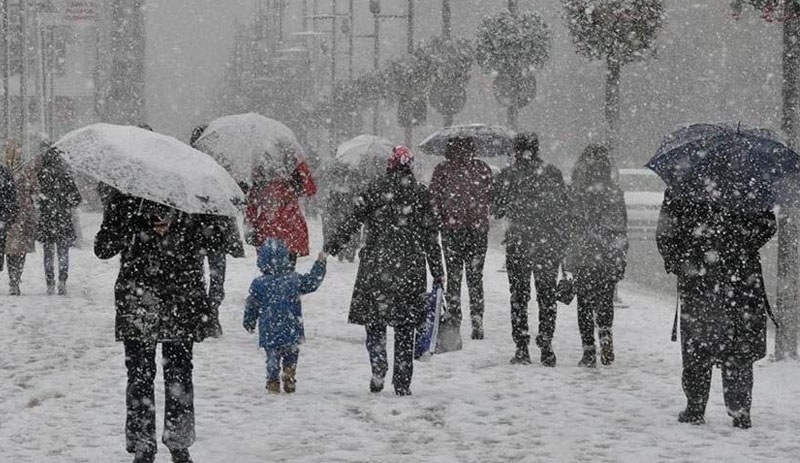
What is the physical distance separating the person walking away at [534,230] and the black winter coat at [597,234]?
10 cm

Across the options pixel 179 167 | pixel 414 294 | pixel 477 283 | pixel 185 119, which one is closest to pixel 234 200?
A: pixel 179 167

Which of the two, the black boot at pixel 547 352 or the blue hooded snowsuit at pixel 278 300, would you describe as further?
the black boot at pixel 547 352

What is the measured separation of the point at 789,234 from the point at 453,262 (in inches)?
111

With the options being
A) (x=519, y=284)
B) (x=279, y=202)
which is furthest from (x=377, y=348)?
(x=279, y=202)

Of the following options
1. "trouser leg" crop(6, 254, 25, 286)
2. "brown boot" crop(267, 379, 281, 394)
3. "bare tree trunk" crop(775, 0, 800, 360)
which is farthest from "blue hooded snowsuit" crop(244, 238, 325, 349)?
"trouser leg" crop(6, 254, 25, 286)

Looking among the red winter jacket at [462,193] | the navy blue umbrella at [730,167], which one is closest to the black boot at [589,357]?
the red winter jacket at [462,193]

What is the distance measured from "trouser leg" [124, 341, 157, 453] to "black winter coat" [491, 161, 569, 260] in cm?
442

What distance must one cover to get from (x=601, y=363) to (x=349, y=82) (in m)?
32.8

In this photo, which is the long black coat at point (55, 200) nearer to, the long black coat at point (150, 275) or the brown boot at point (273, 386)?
the brown boot at point (273, 386)

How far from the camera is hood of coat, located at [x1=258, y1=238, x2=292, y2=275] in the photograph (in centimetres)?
940

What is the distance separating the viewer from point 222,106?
9831 centimetres

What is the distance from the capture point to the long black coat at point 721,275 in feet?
26.8

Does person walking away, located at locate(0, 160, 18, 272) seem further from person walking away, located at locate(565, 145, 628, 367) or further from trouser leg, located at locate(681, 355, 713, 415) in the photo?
trouser leg, located at locate(681, 355, 713, 415)

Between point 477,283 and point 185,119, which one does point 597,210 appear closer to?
point 477,283
